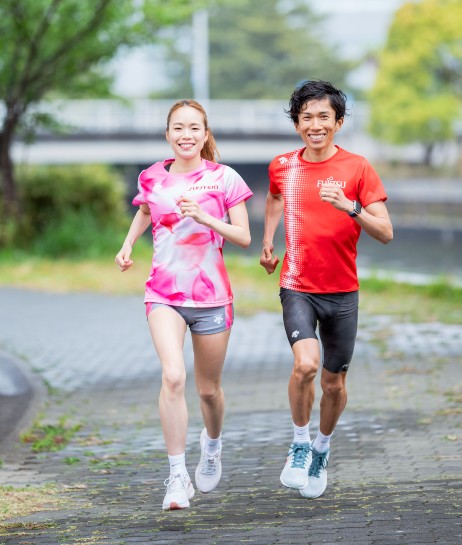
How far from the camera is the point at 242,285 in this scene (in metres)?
18.3

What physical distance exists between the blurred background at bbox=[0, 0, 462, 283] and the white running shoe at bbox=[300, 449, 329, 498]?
1706 millimetres

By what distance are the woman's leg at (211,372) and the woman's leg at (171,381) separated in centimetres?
16

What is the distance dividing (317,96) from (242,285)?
41.3 feet

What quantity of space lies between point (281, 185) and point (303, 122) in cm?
32

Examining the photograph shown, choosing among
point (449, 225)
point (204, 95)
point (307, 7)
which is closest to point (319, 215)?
point (449, 225)

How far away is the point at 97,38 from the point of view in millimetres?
22547

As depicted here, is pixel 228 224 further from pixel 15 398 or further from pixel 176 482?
pixel 15 398

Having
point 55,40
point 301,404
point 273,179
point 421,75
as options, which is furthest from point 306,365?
point 421,75

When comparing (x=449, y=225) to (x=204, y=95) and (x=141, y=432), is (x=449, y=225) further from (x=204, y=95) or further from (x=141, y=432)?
(x=141, y=432)

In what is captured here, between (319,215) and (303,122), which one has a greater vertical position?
(303,122)

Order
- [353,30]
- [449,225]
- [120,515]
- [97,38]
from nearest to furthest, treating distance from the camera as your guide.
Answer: [120,515] → [97,38] → [449,225] → [353,30]

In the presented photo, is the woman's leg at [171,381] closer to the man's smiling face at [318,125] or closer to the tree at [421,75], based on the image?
the man's smiling face at [318,125]

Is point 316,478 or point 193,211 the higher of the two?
point 193,211

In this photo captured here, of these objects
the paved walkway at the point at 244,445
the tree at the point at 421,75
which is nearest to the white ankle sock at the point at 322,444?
the paved walkway at the point at 244,445
